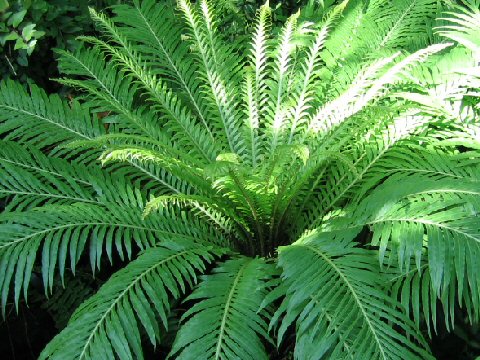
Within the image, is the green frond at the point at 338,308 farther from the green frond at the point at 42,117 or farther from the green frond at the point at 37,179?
the green frond at the point at 42,117

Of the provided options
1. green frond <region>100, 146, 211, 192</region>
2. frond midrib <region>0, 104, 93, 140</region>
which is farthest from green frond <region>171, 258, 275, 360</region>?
frond midrib <region>0, 104, 93, 140</region>

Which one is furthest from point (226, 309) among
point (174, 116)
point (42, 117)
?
point (42, 117)

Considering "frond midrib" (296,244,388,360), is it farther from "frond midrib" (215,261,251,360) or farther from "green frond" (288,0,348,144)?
"green frond" (288,0,348,144)

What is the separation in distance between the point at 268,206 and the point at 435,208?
0.77m

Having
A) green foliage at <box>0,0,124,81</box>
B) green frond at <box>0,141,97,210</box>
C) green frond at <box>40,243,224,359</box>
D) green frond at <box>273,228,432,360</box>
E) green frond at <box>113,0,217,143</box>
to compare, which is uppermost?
green foliage at <box>0,0,124,81</box>

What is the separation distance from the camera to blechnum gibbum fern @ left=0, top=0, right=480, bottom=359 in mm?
1844

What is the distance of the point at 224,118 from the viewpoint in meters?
2.90

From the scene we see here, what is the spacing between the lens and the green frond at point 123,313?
1811 millimetres

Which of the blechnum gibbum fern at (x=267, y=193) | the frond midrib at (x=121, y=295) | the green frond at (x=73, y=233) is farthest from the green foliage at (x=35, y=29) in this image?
the frond midrib at (x=121, y=295)

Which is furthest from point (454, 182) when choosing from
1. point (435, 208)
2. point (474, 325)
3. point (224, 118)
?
point (224, 118)

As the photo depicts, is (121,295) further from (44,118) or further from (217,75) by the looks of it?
(217,75)

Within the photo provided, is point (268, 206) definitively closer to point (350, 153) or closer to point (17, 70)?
point (350, 153)

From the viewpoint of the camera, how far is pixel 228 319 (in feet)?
6.31

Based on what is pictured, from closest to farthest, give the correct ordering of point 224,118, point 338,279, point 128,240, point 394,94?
1. point 338,279
2. point 128,240
3. point 394,94
4. point 224,118
